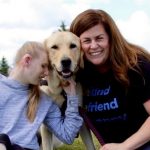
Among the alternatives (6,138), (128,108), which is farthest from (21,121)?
(128,108)

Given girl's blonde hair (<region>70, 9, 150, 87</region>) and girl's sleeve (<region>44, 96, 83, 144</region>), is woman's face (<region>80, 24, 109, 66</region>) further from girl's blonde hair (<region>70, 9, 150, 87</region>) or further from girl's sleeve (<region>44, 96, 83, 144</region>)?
girl's sleeve (<region>44, 96, 83, 144</region>)

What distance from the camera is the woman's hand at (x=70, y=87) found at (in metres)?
3.89

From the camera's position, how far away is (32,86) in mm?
3820

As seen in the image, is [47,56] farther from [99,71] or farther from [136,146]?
[136,146]

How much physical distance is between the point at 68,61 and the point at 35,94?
0.40 meters

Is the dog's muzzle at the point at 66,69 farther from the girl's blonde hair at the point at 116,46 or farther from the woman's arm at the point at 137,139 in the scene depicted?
the woman's arm at the point at 137,139

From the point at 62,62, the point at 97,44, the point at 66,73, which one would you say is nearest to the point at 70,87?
the point at 66,73

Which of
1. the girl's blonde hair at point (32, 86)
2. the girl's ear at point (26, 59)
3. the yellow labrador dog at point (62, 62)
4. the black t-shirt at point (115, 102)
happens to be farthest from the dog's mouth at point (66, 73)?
the girl's ear at point (26, 59)

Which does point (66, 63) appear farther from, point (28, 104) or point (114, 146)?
point (114, 146)

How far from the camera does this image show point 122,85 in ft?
12.3

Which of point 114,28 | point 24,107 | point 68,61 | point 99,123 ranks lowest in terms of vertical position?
point 99,123

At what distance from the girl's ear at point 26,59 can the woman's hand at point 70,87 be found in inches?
17.6

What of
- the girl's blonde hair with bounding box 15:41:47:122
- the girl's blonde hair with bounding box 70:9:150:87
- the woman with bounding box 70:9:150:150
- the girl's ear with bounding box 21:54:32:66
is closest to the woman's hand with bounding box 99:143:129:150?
the woman with bounding box 70:9:150:150

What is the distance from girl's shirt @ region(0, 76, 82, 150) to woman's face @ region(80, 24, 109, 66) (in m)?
0.36
